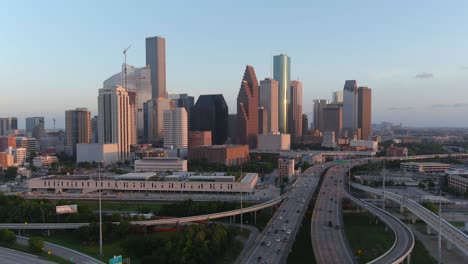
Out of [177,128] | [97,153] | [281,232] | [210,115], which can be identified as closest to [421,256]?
[281,232]

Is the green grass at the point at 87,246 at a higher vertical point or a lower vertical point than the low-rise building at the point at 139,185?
lower

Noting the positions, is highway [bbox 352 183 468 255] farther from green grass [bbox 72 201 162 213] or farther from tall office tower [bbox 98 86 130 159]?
tall office tower [bbox 98 86 130 159]

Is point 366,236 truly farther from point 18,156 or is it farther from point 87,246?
point 18,156

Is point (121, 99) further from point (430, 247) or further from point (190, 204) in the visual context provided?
point (430, 247)

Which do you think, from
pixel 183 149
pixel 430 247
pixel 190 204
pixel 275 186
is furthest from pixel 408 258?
pixel 183 149

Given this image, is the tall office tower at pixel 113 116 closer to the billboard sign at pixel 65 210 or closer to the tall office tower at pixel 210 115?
the tall office tower at pixel 210 115

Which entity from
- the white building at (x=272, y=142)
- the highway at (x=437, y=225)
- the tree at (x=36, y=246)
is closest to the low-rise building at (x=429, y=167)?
the highway at (x=437, y=225)

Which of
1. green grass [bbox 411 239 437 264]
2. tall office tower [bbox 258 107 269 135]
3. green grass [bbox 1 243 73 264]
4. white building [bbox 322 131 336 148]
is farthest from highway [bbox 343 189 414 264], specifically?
tall office tower [bbox 258 107 269 135]
